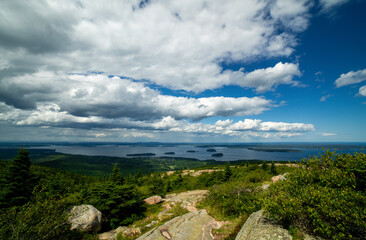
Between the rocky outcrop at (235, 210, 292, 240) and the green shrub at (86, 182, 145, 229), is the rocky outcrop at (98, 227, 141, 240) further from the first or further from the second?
the rocky outcrop at (235, 210, 292, 240)

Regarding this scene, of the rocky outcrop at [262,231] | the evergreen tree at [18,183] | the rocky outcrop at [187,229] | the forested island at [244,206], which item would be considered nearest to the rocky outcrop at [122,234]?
the forested island at [244,206]

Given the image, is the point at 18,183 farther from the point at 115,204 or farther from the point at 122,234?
the point at 122,234

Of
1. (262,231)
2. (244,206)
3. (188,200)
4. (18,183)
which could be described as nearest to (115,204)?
(188,200)

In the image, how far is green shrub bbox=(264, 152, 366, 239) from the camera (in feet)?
18.6

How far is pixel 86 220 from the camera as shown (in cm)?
1572

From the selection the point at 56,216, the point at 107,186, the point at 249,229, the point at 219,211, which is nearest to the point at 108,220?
the point at 107,186

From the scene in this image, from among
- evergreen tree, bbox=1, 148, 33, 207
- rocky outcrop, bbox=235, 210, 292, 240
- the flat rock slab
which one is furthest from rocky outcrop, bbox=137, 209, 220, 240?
evergreen tree, bbox=1, 148, 33, 207

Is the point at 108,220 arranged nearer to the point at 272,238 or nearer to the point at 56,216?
the point at 56,216

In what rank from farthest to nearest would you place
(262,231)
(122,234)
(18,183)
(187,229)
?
1. (18,183)
2. (122,234)
3. (187,229)
4. (262,231)

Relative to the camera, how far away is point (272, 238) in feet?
23.3

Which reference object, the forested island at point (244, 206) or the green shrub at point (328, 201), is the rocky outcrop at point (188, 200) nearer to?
the forested island at point (244, 206)

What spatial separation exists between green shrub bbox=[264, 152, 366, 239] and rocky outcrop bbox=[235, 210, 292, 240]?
1.88ft

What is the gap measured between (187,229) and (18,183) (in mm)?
25337

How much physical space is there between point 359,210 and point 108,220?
2346 centimetres
